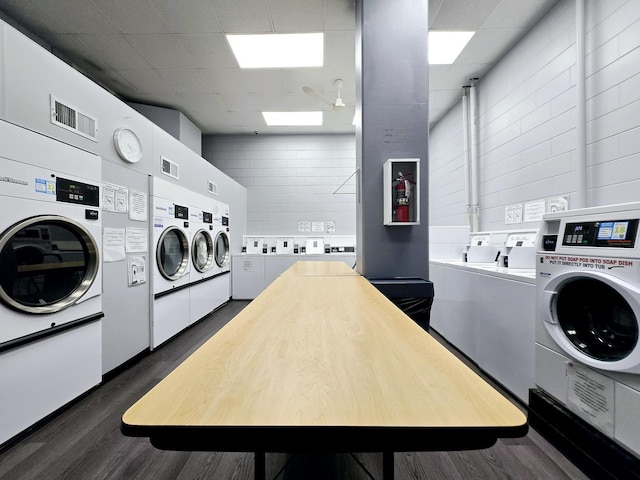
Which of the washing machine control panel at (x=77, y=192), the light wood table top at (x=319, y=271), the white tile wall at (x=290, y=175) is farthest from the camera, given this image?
the white tile wall at (x=290, y=175)

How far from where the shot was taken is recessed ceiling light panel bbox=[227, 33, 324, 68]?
2.89 metres

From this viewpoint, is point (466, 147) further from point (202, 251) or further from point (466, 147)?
point (202, 251)

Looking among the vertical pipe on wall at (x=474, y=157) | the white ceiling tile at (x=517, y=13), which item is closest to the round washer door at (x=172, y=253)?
the vertical pipe on wall at (x=474, y=157)

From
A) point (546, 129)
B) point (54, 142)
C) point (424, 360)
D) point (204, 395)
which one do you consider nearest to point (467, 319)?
point (546, 129)

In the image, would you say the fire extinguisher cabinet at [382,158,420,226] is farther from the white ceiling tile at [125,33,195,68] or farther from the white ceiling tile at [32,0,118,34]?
the white ceiling tile at [32,0,118,34]

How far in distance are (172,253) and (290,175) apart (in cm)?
294

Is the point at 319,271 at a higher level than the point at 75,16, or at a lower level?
lower

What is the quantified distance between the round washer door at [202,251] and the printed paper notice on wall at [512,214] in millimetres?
3646

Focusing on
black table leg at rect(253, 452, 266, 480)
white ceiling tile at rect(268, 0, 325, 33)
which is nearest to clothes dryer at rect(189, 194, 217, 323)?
white ceiling tile at rect(268, 0, 325, 33)

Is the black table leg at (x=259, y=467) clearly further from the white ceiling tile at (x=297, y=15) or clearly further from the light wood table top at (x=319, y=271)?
the white ceiling tile at (x=297, y=15)

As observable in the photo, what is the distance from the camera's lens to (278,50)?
121 inches

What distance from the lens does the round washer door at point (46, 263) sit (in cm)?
150

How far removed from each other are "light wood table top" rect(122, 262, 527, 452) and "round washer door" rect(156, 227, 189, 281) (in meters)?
2.32

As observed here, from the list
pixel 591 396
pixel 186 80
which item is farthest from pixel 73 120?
pixel 591 396
